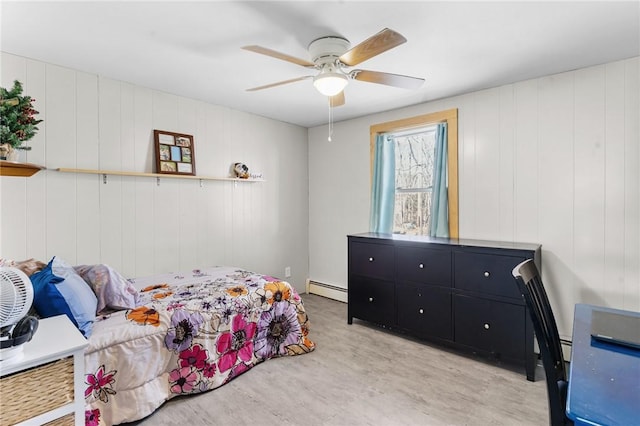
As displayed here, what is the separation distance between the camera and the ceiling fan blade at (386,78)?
2154mm

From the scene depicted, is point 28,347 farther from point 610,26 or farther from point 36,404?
point 610,26

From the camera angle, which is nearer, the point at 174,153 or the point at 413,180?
the point at 174,153

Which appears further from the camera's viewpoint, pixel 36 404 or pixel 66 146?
pixel 66 146

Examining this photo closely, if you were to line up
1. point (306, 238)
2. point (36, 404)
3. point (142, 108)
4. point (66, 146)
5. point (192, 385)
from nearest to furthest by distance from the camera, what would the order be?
1. point (36, 404)
2. point (192, 385)
3. point (66, 146)
4. point (142, 108)
5. point (306, 238)

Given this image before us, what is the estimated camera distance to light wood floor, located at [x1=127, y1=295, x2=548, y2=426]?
79.0 inches

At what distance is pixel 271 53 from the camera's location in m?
1.85

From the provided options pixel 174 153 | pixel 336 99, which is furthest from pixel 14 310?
pixel 336 99

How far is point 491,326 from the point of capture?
263 centimetres

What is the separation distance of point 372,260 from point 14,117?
9.87 ft

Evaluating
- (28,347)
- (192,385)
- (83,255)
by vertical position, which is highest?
(83,255)

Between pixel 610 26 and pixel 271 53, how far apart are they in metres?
2.15

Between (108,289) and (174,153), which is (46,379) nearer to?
(108,289)

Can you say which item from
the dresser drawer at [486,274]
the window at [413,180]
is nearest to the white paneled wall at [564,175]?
the window at [413,180]

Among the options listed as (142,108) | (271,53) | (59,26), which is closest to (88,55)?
(59,26)
